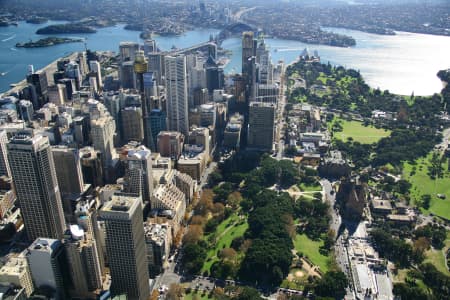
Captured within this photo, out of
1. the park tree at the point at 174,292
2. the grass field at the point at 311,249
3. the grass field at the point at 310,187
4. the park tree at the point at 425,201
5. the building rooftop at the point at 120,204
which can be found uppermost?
the building rooftop at the point at 120,204

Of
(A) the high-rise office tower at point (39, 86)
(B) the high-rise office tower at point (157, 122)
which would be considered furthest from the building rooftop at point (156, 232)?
(A) the high-rise office tower at point (39, 86)

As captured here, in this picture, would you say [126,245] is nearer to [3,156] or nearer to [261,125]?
[3,156]

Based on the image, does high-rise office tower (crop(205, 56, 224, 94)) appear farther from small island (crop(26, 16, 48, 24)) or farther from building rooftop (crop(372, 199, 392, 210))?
small island (crop(26, 16, 48, 24))

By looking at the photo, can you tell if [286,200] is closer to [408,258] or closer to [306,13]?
[408,258]

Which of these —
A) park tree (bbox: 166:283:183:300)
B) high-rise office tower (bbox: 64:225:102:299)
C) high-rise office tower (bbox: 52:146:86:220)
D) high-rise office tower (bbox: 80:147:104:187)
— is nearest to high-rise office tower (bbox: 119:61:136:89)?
high-rise office tower (bbox: 80:147:104:187)

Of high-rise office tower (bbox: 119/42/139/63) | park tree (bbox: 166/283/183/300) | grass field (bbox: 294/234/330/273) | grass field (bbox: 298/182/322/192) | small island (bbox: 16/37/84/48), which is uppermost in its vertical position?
high-rise office tower (bbox: 119/42/139/63)

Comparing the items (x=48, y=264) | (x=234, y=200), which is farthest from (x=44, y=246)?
(x=234, y=200)

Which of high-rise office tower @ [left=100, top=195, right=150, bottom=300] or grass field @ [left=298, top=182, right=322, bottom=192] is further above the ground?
high-rise office tower @ [left=100, top=195, right=150, bottom=300]

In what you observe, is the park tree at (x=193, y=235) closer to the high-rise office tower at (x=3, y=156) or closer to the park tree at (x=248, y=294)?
the park tree at (x=248, y=294)
